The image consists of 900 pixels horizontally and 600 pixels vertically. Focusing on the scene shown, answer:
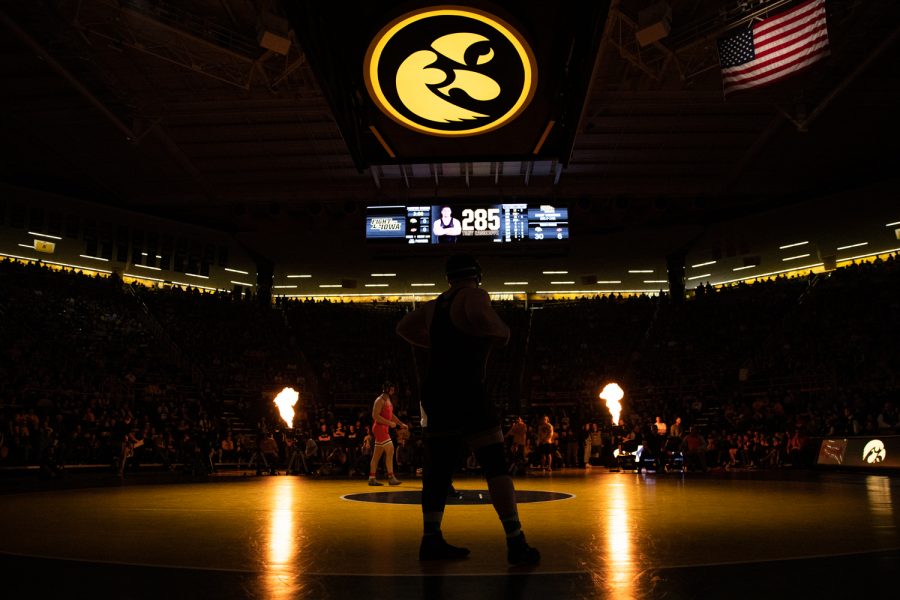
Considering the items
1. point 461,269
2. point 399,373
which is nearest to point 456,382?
point 461,269

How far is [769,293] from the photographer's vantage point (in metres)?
28.3

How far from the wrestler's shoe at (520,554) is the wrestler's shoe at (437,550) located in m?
0.33

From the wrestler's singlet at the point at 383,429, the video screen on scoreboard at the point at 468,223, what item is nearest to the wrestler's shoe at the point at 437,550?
the wrestler's singlet at the point at 383,429

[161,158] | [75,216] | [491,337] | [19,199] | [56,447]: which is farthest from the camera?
[75,216]

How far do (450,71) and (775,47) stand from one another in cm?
1148

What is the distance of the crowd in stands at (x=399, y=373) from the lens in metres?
17.4

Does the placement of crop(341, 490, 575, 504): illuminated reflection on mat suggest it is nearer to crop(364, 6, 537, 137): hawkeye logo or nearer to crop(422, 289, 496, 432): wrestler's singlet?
crop(422, 289, 496, 432): wrestler's singlet

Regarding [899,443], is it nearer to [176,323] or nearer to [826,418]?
[826,418]

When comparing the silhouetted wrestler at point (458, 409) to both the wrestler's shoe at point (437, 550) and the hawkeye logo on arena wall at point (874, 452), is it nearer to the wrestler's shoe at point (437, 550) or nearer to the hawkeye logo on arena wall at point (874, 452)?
the wrestler's shoe at point (437, 550)

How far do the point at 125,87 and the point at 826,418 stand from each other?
1988cm

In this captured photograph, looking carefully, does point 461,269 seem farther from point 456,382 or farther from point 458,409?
point 458,409

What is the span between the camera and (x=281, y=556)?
149 inches

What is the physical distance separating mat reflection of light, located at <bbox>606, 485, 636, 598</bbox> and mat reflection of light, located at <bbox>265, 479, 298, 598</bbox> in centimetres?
135

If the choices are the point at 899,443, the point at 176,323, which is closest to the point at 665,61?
the point at 899,443
